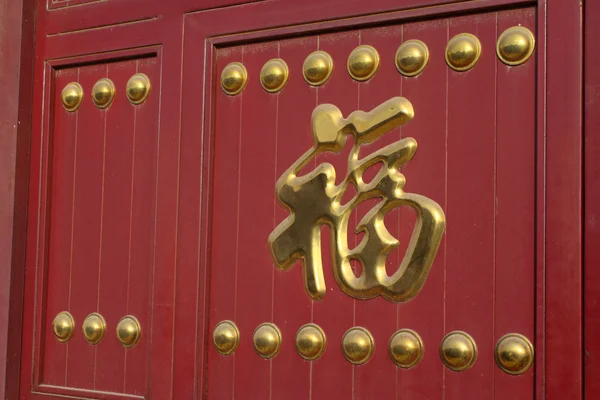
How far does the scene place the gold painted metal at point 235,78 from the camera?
1.75 meters

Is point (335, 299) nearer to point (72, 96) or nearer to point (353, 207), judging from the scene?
point (353, 207)

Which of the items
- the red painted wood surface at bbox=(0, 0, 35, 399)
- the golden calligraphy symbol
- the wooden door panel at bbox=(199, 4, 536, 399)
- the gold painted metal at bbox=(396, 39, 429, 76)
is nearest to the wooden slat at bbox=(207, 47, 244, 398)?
the wooden door panel at bbox=(199, 4, 536, 399)

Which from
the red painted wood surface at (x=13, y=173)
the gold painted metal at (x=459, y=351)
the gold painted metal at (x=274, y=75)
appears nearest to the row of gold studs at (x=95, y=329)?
the red painted wood surface at (x=13, y=173)

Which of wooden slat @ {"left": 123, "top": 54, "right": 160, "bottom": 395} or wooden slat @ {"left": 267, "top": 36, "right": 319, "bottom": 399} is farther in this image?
wooden slat @ {"left": 123, "top": 54, "right": 160, "bottom": 395}

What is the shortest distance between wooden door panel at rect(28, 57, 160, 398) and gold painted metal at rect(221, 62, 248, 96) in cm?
20

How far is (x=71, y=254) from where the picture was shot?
1.93 m

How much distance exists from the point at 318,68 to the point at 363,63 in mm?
99

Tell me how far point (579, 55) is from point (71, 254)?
121 cm

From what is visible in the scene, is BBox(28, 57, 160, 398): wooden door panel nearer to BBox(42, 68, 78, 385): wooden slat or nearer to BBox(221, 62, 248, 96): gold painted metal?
BBox(42, 68, 78, 385): wooden slat

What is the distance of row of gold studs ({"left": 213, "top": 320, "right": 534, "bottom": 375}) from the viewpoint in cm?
142

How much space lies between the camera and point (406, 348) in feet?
4.95

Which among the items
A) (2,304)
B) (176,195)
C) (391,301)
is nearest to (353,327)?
(391,301)

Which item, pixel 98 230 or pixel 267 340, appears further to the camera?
pixel 98 230

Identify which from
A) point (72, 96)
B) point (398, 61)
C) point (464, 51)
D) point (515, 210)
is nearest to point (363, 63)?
point (398, 61)
